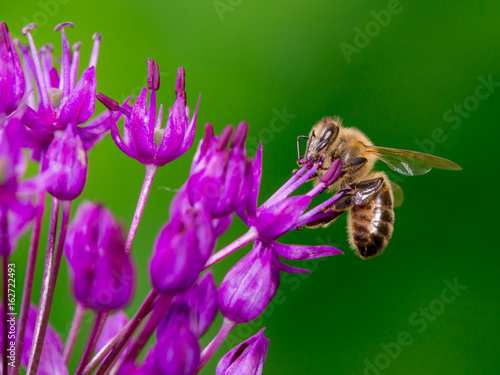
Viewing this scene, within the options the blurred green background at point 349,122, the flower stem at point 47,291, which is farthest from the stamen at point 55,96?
the blurred green background at point 349,122

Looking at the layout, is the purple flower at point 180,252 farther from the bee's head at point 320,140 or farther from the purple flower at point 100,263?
the bee's head at point 320,140

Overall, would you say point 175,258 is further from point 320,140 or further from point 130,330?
point 320,140

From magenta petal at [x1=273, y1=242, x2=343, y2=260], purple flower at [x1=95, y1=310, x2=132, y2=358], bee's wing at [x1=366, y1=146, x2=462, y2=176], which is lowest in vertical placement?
purple flower at [x1=95, y1=310, x2=132, y2=358]

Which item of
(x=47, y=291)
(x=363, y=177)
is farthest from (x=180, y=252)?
(x=363, y=177)

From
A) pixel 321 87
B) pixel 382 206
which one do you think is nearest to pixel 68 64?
pixel 382 206

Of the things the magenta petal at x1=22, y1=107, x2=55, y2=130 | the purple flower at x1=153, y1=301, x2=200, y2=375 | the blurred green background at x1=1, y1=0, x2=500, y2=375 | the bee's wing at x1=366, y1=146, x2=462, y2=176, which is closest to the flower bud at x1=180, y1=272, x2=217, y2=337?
the purple flower at x1=153, y1=301, x2=200, y2=375

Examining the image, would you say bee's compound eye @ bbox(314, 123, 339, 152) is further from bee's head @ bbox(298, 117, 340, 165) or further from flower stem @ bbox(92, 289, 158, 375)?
flower stem @ bbox(92, 289, 158, 375)

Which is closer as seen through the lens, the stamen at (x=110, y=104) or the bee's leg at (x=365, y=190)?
the stamen at (x=110, y=104)
